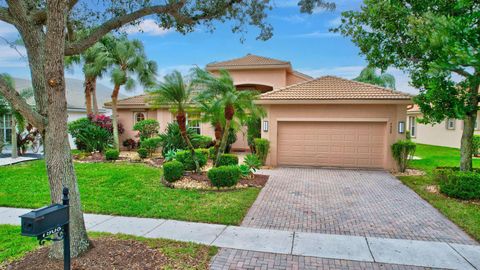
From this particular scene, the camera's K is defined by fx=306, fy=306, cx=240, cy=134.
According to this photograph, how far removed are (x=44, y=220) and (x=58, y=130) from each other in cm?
164

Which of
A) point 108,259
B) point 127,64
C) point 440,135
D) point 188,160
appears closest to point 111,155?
point 127,64

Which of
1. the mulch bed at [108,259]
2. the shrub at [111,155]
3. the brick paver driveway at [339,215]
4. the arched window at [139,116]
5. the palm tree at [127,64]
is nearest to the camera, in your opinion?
the mulch bed at [108,259]

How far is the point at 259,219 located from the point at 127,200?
12.8ft

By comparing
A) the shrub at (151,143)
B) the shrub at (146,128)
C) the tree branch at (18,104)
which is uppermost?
the tree branch at (18,104)

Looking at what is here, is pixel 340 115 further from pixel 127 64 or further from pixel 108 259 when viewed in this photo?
pixel 108 259

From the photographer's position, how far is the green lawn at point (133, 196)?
758cm

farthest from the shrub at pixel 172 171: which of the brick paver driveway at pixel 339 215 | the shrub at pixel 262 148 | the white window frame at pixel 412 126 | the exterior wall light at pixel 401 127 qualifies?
the white window frame at pixel 412 126

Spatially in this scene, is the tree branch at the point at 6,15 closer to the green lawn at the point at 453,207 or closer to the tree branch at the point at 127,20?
the tree branch at the point at 127,20

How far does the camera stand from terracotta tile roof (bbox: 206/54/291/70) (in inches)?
821

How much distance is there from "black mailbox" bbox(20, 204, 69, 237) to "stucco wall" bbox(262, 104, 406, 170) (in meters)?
11.8

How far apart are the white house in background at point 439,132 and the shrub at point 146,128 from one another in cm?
1690

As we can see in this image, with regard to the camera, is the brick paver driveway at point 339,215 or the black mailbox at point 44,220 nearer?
the black mailbox at point 44,220

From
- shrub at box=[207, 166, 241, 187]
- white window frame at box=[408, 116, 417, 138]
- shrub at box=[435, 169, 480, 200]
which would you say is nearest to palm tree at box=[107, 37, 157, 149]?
shrub at box=[207, 166, 241, 187]

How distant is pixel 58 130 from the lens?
14.8ft
